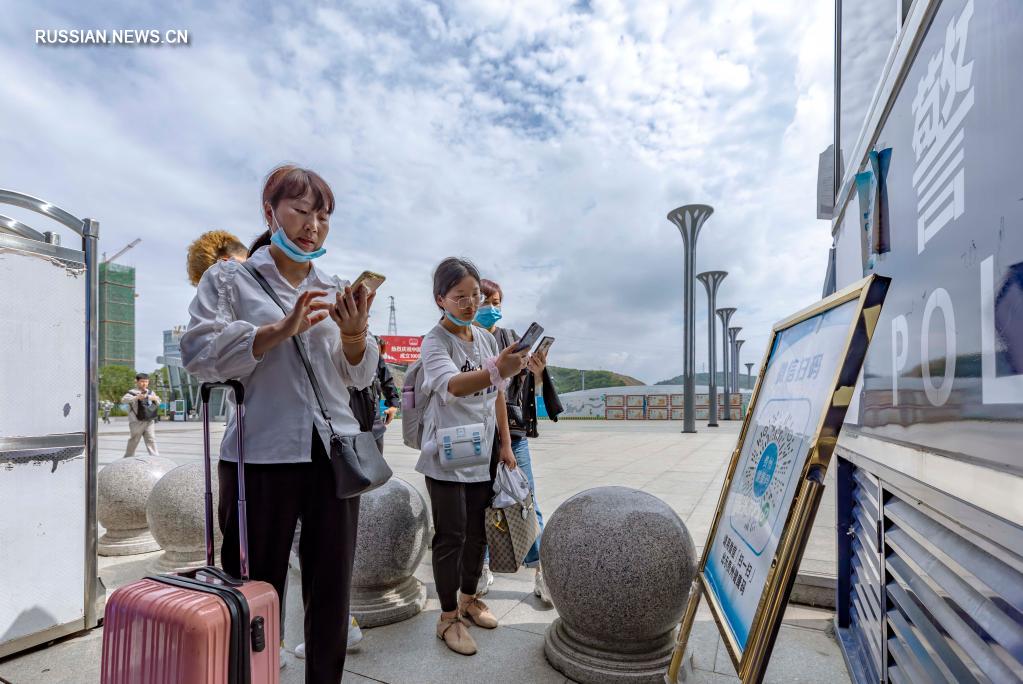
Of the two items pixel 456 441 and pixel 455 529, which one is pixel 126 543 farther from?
pixel 456 441

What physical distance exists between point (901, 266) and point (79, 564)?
169 inches

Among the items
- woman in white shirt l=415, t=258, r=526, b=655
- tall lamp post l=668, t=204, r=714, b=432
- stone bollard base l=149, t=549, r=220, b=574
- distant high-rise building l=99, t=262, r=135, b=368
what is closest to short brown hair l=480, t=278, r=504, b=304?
woman in white shirt l=415, t=258, r=526, b=655

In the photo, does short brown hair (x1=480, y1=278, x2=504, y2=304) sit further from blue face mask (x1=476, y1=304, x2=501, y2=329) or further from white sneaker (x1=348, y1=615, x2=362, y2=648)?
white sneaker (x1=348, y1=615, x2=362, y2=648)

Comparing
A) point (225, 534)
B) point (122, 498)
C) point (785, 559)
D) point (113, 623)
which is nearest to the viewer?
point (785, 559)

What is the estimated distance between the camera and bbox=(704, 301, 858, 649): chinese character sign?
155 centimetres

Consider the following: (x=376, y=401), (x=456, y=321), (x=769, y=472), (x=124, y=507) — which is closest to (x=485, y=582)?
(x=376, y=401)

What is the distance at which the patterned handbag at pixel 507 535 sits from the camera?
124 inches

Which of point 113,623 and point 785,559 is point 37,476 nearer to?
point 113,623

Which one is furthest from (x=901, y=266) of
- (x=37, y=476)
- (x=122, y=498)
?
(x=122, y=498)

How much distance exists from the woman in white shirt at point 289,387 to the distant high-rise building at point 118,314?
111850 millimetres

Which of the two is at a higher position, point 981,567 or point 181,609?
point 981,567

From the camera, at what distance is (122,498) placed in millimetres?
4992

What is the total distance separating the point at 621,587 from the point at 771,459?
1173 mm

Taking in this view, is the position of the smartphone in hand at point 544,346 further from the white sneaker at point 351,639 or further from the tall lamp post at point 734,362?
the tall lamp post at point 734,362
